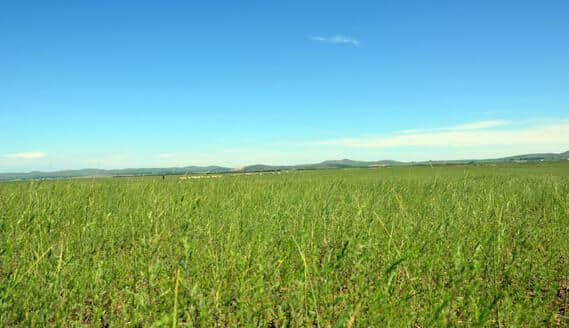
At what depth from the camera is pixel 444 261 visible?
12.0ft

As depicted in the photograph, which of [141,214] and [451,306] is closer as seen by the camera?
[451,306]

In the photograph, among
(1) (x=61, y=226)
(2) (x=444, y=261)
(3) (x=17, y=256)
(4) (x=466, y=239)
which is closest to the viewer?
(2) (x=444, y=261)

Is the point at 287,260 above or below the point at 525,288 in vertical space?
above

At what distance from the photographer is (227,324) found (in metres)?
2.71

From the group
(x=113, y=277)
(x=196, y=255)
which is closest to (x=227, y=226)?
(x=196, y=255)

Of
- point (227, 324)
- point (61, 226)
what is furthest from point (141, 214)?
point (227, 324)

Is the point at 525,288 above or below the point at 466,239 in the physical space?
below

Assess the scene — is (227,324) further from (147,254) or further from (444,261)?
(444,261)

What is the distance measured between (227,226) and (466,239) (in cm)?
325

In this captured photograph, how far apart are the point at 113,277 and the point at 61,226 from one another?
2.49 metres

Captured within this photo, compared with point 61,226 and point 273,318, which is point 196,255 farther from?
point 61,226

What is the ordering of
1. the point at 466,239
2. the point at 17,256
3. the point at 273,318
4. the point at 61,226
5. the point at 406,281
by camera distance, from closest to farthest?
the point at 273,318 < the point at 406,281 < the point at 17,256 < the point at 466,239 < the point at 61,226

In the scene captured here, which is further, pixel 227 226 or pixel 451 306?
pixel 227 226

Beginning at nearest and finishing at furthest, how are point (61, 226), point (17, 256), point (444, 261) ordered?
point (444, 261) < point (17, 256) < point (61, 226)
